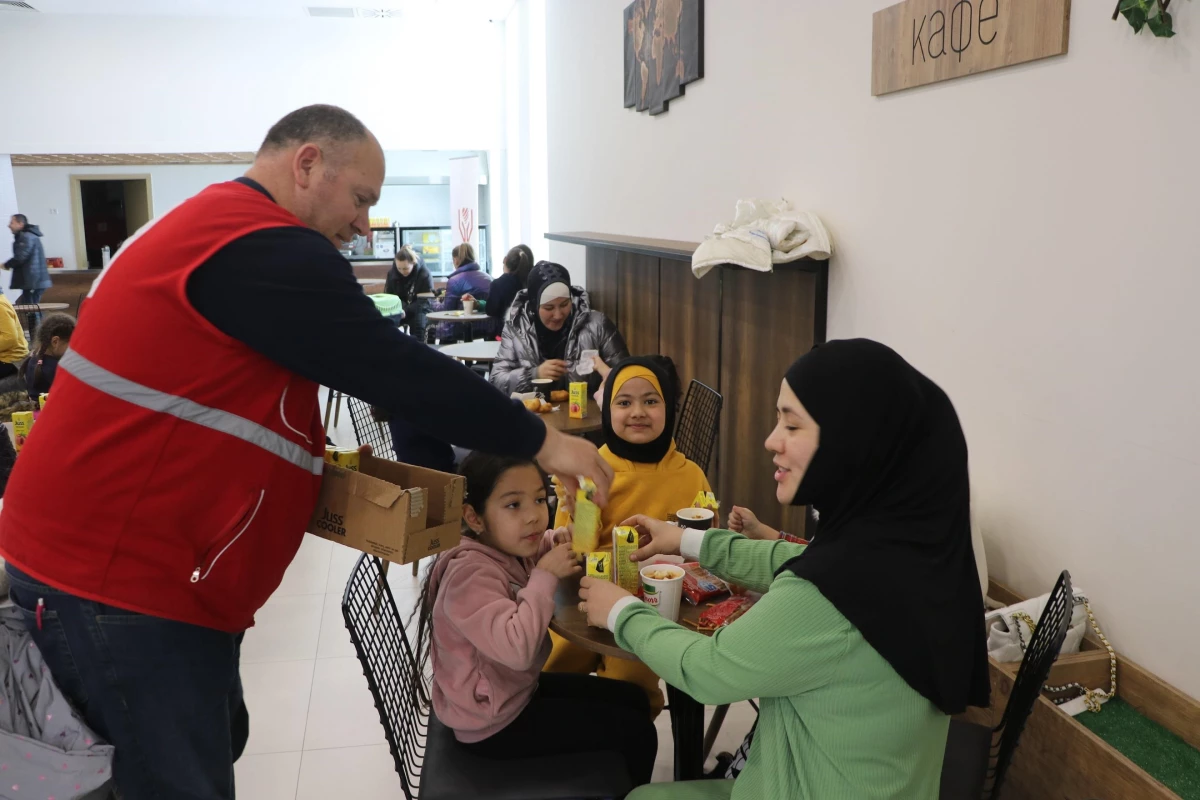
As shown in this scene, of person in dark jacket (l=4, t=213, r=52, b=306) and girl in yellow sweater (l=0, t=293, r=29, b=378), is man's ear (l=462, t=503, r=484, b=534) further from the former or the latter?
person in dark jacket (l=4, t=213, r=52, b=306)

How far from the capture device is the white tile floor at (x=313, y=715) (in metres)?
2.93

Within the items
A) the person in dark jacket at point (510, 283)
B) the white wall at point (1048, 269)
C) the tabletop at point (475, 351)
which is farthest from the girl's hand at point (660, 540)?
the person in dark jacket at point (510, 283)

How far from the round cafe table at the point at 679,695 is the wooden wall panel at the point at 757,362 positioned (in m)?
1.63

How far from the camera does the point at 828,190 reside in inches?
139

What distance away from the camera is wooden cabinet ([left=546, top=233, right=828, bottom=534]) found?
3766mm

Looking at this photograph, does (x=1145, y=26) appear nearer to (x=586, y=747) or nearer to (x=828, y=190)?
(x=828, y=190)

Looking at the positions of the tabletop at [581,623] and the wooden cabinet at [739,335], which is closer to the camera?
the tabletop at [581,623]

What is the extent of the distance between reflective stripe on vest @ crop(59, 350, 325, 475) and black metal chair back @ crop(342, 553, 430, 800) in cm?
41

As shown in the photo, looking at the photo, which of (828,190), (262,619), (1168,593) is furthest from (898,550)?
(262,619)

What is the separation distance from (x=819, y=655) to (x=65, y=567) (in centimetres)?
125

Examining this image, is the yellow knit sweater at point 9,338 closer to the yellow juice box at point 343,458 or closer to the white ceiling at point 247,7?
the white ceiling at point 247,7

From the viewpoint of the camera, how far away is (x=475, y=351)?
6316mm

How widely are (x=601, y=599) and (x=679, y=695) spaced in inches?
22.3

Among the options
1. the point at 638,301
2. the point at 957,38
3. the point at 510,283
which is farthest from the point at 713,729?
the point at 510,283
